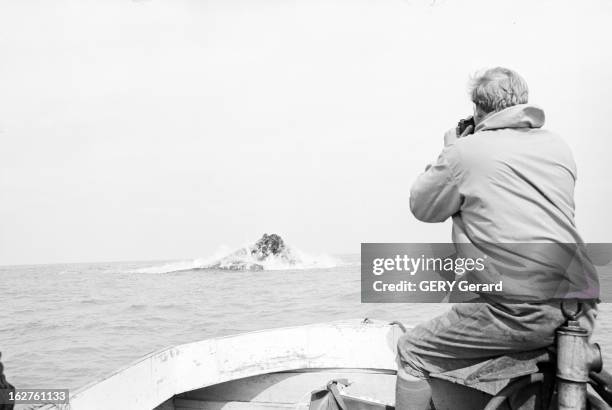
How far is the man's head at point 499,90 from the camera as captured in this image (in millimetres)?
2033

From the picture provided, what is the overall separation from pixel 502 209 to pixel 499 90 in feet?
1.67

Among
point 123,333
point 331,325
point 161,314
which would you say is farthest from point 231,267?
point 331,325

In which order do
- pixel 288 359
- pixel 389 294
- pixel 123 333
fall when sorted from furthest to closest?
1. pixel 123 333
2. pixel 288 359
3. pixel 389 294

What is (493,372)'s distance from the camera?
6.66 feet

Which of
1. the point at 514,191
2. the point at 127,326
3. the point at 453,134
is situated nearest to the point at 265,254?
the point at 127,326

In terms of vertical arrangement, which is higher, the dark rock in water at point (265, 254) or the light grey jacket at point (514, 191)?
the light grey jacket at point (514, 191)

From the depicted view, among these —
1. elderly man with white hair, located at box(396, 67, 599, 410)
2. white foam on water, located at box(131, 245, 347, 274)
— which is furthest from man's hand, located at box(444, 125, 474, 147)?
white foam on water, located at box(131, 245, 347, 274)

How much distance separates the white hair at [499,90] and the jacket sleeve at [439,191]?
264 millimetres

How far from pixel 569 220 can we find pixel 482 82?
0.66 meters

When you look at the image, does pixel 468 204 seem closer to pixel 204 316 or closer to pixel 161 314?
pixel 204 316

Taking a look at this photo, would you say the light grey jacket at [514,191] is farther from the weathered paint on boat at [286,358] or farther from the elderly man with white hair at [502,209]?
the weathered paint on boat at [286,358]

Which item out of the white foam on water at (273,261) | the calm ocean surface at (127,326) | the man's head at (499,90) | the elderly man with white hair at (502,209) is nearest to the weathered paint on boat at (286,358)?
the elderly man with white hair at (502,209)

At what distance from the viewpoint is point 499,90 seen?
80.0 inches

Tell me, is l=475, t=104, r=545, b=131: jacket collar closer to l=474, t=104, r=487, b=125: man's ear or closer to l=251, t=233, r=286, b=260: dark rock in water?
l=474, t=104, r=487, b=125: man's ear
